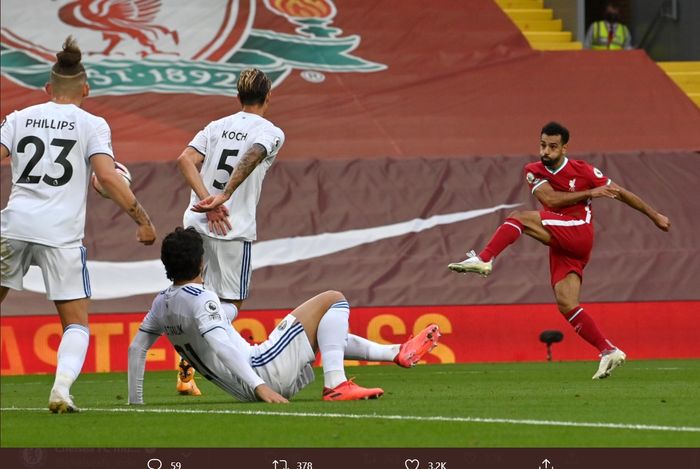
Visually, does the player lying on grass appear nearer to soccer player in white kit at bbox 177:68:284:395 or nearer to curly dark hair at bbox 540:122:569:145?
soccer player in white kit at bbox 177:68:284:395

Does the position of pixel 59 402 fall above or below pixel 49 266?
below

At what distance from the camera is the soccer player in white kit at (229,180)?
9.83m

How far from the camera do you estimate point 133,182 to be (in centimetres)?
1702

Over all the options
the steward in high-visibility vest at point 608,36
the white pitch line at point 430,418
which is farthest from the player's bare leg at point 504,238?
the steward in high-visibility vest at point 608,36

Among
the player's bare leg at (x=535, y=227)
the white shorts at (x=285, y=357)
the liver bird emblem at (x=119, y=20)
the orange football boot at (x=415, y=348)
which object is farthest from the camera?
the liver bird emblem at (x=119, y=20)

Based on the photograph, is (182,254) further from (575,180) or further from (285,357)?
(575,180)

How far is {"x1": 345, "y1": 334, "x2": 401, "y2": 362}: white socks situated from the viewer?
8648mm

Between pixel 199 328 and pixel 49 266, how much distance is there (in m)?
0.89

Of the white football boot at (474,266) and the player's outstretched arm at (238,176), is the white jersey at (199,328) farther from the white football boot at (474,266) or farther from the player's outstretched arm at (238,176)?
the white football boot at (474,266)

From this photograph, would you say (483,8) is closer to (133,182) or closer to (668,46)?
(668,46)

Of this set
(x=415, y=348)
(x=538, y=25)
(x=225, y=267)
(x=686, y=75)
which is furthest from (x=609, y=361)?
(x=538, y=25)

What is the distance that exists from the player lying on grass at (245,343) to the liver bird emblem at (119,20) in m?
13.2

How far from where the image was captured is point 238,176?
966 cm

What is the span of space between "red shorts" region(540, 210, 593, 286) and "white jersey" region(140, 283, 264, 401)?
427cm
